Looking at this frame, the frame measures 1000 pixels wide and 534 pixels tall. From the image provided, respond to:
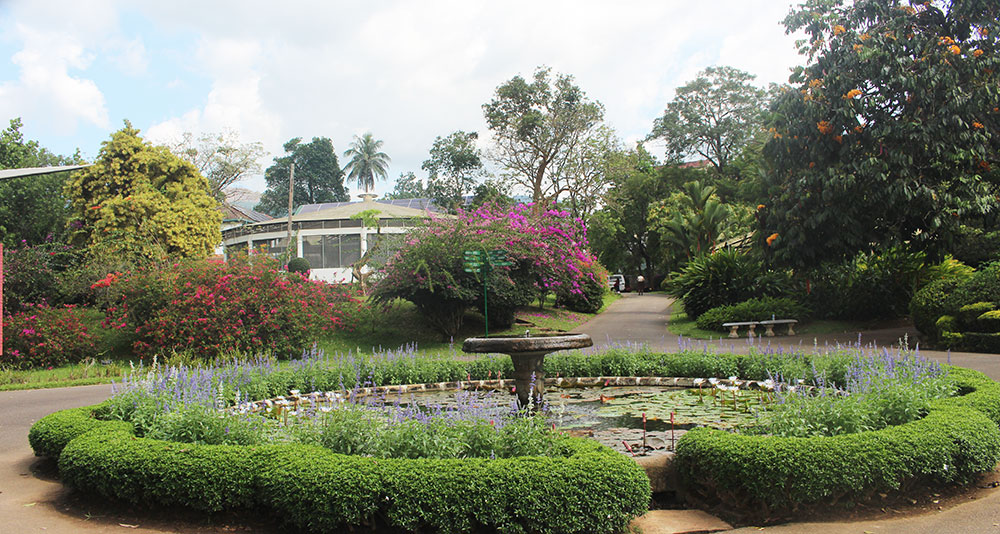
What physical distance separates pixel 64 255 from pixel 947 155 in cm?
2345

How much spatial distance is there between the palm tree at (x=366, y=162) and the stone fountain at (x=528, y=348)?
62588mm

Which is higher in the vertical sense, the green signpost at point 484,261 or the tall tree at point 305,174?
the tall tree at point 305,174

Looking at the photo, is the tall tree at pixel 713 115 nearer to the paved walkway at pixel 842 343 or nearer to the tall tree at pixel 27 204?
the paved walkway at pixel 842 343

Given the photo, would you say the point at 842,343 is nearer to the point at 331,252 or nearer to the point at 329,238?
the point at 331,252

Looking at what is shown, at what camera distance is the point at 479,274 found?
17.5 metres

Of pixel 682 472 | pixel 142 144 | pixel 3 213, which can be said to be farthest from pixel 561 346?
pixel 3 213

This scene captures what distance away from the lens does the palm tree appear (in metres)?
68.2

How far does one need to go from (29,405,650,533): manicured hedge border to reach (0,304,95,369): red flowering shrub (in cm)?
1158

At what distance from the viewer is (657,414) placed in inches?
295

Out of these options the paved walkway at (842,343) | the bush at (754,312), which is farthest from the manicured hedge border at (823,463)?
the bush at (754,312)

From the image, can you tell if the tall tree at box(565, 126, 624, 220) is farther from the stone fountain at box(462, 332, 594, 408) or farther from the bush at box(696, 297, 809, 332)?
the stone fountain at box(462, 332, 594, 408)

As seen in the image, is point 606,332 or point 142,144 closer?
point 606,332

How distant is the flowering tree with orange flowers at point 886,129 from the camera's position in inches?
560

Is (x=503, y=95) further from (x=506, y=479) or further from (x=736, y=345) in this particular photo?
(x=506, y=479)
